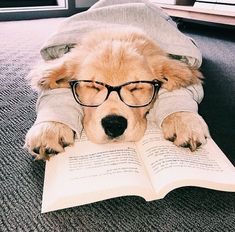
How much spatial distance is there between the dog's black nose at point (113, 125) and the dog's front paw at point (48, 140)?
116 mm

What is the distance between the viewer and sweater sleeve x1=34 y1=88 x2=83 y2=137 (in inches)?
42.9

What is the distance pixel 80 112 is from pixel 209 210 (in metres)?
0.58

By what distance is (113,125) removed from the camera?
41.5 inches

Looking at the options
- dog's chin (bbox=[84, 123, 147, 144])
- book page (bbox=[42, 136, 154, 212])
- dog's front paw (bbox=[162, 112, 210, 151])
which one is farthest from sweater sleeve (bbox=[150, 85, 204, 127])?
book page (bbox=[42, 136, 154, 212])

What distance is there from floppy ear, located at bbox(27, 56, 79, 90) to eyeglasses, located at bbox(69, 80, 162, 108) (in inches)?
4.4

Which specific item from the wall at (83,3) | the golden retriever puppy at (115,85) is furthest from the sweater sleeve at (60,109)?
the wall at (83,3)

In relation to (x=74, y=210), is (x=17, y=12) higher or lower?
lower

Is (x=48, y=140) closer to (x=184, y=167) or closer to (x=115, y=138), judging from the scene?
(x=115, y=138)

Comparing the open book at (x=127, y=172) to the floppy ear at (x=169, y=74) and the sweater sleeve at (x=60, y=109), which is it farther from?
the floppy ear at (x=169, y=74)

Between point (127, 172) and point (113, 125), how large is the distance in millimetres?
225

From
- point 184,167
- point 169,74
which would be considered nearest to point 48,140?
point 184,167

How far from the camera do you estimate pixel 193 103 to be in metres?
1.25

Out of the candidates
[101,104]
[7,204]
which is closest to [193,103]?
[101,104]

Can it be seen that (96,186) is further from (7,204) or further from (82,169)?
(7,204)
